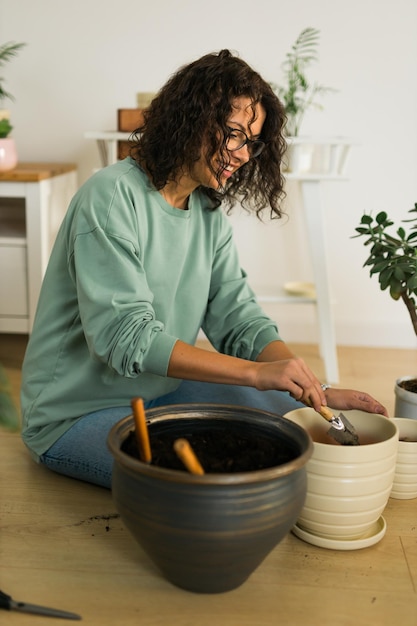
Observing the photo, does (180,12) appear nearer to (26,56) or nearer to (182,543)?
(26,56)

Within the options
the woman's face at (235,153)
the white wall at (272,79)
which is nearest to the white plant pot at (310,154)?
the white wall at (272,79)

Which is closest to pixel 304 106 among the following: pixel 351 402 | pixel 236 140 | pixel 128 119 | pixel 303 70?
pixel 303 70

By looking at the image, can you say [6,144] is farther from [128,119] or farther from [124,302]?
[124,302]

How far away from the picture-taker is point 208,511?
1.27 metres

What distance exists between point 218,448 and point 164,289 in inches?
18.1

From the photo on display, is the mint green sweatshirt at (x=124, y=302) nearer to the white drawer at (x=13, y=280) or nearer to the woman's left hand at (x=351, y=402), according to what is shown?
the woman's left hand at (x=351, y=402)

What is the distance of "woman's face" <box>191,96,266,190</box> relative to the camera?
5.59 feet

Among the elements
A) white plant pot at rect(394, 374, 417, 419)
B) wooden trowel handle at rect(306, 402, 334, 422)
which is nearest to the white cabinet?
white plant pot at rect(394, 374, 417, 419)

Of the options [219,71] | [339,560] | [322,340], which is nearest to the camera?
[339,560]

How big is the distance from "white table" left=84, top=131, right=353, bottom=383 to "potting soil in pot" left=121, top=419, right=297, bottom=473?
1270 mm

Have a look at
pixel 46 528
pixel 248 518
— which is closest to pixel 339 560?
pixel 248 518

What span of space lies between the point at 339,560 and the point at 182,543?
42 cm

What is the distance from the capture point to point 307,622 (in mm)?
1393

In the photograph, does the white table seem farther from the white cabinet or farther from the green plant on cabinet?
the green plant on cabinet
